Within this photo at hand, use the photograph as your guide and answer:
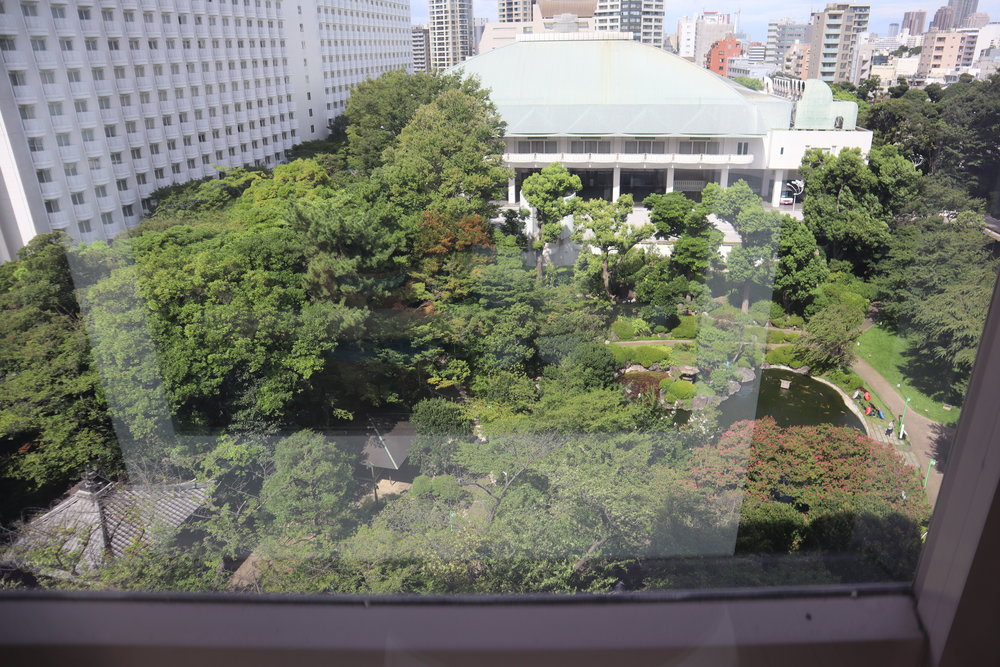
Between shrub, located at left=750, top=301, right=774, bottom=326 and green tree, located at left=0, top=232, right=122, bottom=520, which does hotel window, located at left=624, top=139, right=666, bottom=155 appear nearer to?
shrub, located at left=750, top=301, right=774, bottom=326

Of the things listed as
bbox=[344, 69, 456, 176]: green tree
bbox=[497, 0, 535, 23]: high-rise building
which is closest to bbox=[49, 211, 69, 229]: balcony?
bbox=[344, 69, 456, 176]: green tree

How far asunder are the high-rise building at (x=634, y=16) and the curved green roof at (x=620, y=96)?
333 cm

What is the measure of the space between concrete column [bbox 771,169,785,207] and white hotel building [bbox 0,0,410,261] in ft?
14.8

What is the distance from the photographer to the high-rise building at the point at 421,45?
15.2 m

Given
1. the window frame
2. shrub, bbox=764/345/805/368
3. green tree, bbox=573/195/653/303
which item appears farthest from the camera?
green tree, bbox=573/195/653/303

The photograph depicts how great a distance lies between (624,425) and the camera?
2.26 metres

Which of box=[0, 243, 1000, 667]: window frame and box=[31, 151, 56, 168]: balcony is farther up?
box=[0, 243, 1000, 667]: window frame

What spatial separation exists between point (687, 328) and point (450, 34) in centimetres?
1446

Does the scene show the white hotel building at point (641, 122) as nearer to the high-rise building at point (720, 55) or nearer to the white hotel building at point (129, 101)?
the high-rise building at point (720, 55)

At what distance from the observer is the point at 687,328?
3.35 metres

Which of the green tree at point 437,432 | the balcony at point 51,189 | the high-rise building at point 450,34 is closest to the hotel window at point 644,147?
the green tree at point 437,432

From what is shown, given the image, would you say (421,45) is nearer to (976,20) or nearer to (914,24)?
(914,24)

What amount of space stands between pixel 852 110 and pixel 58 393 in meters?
6.13

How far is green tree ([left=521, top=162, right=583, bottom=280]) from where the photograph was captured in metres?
4.37
